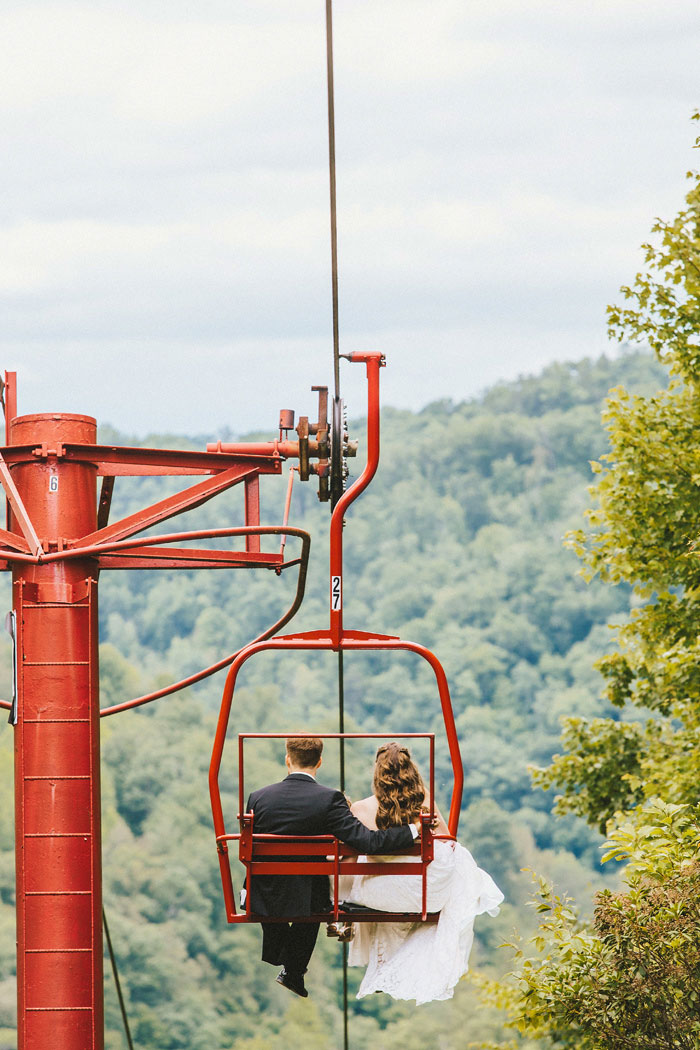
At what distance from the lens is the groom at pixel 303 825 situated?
651 centimetres

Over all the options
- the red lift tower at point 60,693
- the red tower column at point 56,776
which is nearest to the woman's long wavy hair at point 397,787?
the red lift tower at point 60,693

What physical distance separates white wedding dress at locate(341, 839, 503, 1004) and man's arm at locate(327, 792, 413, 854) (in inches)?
12.7

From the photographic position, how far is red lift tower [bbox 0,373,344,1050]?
23.8 ft

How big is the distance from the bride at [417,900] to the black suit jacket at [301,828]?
17cm

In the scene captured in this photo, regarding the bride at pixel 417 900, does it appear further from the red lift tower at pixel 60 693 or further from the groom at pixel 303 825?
the red lift tower at pixel 60 693

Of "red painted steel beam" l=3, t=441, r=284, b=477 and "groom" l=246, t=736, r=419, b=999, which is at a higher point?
"red painted steel beam" l=3, t=441, r=284, b=477

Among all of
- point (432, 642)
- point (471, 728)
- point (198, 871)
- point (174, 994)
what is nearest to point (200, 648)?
point (432, 642)

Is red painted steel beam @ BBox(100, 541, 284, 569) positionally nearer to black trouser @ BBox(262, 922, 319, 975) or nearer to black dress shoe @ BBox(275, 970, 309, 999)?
black trouser @ BBox(262, 922, 319, 975)

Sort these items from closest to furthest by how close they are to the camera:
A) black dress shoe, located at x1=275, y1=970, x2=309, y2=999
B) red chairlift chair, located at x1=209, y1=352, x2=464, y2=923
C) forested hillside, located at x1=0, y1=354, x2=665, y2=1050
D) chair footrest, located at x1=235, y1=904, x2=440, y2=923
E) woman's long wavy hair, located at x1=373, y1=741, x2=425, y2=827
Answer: red chairlift chair, located at x1=209, y1=352, x2=464, y2=923
woman's long wavy hair, located at x1=373, y1=741, x2=425, y2=827
chair footrest, located at x1=235, y1=904, x2=440, y2=923
black dress shoe, located at x1=275, y1=970, x2=309, y2=999
forested hillside, located at x1=0, y1=354, x2=665, y2=1050

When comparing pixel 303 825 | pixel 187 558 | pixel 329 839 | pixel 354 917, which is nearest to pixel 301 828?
pixel 303 825

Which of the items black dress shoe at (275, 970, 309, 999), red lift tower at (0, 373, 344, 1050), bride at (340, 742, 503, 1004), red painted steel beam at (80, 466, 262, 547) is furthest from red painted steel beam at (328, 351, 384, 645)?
black dress shoe at (275, 970, 309, 999)

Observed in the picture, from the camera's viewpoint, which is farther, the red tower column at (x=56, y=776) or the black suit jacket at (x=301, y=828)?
the red tower column at (x=56, y=776)

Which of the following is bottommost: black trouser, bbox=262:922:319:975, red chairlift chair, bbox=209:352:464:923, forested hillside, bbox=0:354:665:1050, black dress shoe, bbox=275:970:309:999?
forested hillside, bbox=0:354:665:1050

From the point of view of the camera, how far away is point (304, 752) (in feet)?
21.6
